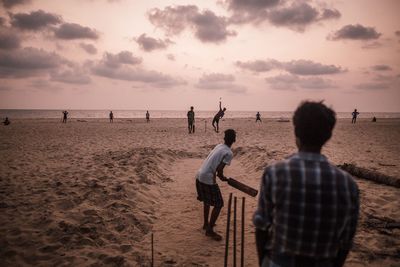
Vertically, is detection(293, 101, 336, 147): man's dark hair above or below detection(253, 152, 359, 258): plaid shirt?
above

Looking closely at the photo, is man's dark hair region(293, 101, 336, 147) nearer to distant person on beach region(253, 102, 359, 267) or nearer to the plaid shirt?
distant person on beach region(253, 102, 359, 267)

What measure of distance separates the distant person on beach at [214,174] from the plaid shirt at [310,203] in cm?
324

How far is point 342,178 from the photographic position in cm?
176

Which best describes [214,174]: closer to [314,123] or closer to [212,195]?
[212,195]

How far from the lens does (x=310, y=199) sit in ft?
5.71

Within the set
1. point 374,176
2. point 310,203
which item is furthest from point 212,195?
point 374,176

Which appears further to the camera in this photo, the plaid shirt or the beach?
the beach

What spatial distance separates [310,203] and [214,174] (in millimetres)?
3528

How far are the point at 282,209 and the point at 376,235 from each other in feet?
15.4

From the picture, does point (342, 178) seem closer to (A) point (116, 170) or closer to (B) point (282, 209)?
(B) point (282, 209)

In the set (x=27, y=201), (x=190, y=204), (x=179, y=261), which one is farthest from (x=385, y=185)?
(x=27, y=201)

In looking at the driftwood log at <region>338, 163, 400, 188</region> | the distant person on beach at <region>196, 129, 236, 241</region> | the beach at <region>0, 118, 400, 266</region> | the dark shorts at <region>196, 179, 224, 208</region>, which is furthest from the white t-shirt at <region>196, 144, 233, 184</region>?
the driftwood log at <region>338, 163, 400, 188</region>

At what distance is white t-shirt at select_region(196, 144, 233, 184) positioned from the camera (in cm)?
512

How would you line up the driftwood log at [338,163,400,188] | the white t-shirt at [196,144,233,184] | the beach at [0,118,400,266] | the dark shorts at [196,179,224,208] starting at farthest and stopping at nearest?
1. the driftwood log at [338,163,400,188]
2. the dark shorts at [196,179,224,208]
3. the white t-shirt at [196,144,233,184]
4. the beach at [0,118,400,266]
